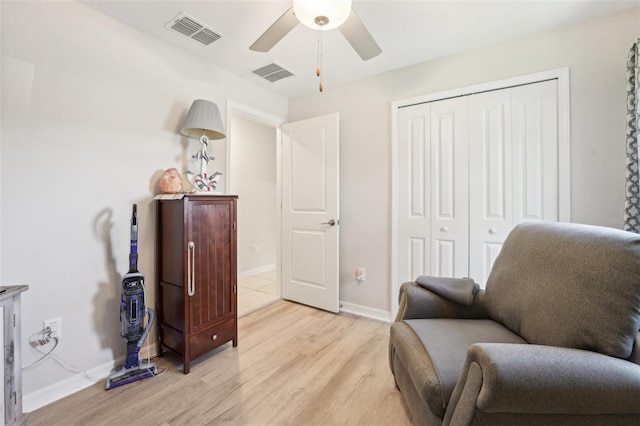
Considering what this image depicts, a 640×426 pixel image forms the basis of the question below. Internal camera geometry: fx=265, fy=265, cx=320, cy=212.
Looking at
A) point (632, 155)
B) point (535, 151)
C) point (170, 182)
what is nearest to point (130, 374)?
point (170, 182)

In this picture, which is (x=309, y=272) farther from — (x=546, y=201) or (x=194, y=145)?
(x=546, y=201)

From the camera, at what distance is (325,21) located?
131 centimetres

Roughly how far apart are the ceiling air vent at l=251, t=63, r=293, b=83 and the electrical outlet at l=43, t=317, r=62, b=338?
2436 millimetres

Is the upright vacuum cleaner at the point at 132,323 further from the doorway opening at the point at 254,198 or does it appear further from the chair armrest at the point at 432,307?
the doorway opening at the point at 254,198

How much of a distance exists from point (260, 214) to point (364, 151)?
230cm

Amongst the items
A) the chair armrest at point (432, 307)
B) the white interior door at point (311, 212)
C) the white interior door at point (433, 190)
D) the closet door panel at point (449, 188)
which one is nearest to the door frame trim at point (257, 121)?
the white interior door at point (311, 212)

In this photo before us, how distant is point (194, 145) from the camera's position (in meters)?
2.29

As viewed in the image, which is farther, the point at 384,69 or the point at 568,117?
the point at 384,69

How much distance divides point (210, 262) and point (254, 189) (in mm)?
2500

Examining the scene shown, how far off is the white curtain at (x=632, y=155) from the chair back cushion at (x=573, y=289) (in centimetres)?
77

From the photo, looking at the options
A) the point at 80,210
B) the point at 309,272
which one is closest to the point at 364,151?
the point at 309,272

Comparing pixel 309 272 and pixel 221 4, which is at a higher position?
pixel 221 4

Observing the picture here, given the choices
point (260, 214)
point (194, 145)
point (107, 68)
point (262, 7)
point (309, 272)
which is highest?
point (262, 7)

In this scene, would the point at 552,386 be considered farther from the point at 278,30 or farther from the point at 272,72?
the point at 272,72
